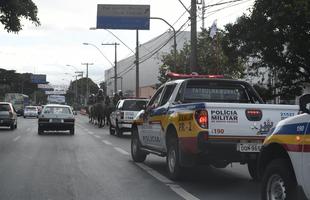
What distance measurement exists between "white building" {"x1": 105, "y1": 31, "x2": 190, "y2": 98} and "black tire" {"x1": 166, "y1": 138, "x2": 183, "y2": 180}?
156 ft

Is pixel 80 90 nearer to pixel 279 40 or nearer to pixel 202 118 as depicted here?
pixel 279 40

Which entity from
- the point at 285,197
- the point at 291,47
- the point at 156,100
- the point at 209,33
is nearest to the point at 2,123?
the point at 209,33

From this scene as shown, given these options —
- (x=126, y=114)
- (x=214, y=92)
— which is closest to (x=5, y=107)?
(x=126, y=114)

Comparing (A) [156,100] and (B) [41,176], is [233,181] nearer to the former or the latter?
(A) [156,100]

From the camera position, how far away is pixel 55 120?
27.4 m

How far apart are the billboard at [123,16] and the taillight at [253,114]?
30366 mm

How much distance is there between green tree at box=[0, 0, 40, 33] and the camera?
21552 mm

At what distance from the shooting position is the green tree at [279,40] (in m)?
20.7

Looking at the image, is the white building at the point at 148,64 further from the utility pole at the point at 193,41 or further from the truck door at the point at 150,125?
the truck door at the point at 150,125

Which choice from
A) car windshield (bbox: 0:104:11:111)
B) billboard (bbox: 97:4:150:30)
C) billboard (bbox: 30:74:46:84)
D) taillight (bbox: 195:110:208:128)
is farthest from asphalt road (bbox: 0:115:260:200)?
billboard (bbox: 30:74:46:84)

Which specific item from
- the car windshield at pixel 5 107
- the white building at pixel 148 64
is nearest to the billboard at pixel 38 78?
the white building at pixel 148 64

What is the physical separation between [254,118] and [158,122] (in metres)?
2.81

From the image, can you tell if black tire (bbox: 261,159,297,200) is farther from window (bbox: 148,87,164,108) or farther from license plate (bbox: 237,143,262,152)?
window (bbox: 148,87,164,108)

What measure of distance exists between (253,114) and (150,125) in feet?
11.7
